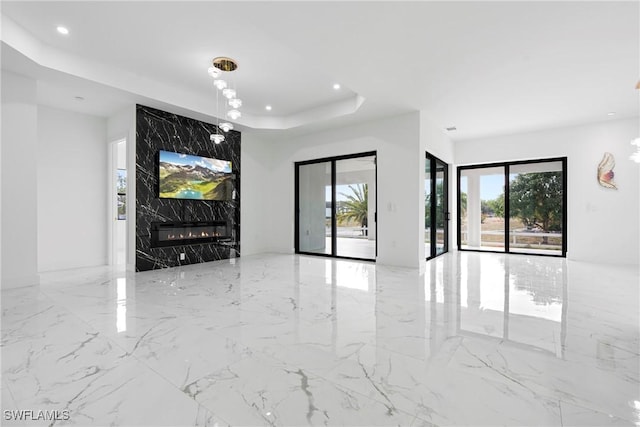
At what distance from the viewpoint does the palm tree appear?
24.5ft

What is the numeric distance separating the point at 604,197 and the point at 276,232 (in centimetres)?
730

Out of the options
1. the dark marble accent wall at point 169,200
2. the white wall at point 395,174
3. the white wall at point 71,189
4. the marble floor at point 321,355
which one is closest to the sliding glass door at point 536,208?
the marble floor at point 321,355

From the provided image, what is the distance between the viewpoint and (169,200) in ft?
19.9

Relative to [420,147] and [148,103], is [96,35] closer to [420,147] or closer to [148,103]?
[148,103]

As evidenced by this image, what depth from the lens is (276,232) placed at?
27.1 ft

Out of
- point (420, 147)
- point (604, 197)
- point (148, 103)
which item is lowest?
point (604, 197)

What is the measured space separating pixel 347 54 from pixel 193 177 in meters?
4.05

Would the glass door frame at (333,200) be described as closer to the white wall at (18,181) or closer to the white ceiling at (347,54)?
the white ceiling at (347,54)

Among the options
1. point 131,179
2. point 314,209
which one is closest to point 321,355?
point 131,179

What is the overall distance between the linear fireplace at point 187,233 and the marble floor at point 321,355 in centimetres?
147

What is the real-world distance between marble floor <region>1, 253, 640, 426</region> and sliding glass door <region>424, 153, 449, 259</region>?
108 inches

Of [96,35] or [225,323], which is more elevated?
[96,35]

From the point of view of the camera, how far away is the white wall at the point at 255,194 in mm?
7680

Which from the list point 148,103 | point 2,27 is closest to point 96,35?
point 2,27
